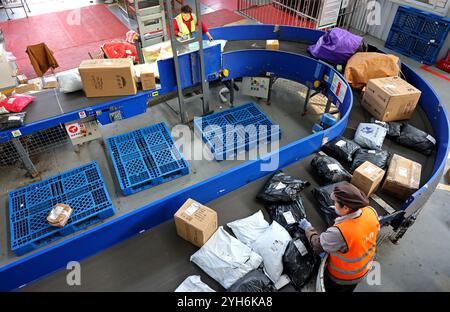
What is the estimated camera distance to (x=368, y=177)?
3.30 meters

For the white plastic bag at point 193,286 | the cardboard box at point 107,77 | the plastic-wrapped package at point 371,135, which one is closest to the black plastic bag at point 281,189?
the plastic-wrapped package at point 371,135

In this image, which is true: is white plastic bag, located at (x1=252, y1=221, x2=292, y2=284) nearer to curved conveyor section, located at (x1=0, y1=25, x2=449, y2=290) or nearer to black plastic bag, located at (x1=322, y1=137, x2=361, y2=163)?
curved conveyor section, located at (x1=0, y1=25, x2=449, y2=290)

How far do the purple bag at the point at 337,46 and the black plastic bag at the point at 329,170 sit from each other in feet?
7.52

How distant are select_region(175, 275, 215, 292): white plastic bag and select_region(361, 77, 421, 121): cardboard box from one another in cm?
332

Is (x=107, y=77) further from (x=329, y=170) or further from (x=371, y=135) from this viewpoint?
(x=371, y=135)

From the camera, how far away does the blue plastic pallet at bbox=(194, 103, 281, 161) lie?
4.82 meters

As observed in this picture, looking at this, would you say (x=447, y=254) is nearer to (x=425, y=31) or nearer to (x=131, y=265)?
(x=131, y=265)

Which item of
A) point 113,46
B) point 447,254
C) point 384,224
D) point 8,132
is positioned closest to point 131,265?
point 8,132

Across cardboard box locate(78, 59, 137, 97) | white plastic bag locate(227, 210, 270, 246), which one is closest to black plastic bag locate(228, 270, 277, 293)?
white plastic bag locate(227, 210, 270, 246)

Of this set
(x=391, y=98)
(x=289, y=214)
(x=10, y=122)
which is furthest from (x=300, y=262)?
(x=10, y=122)

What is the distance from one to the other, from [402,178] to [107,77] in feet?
12.4

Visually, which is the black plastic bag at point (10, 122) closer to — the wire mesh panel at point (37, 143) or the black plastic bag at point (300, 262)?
the wire mesh panel at point (37, 143)

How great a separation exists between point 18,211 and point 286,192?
3342 millimetres

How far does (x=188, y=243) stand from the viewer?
10.4ft
